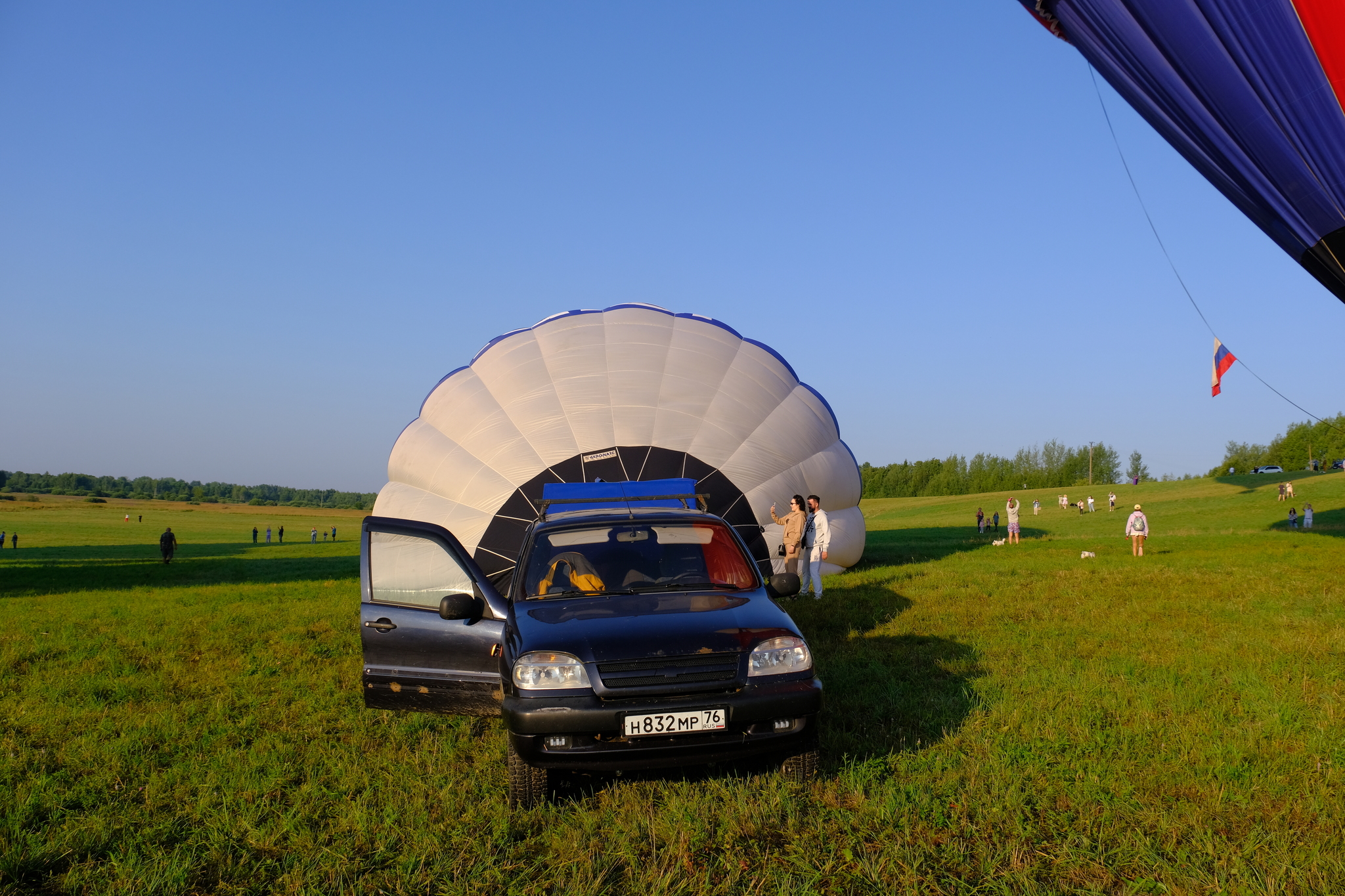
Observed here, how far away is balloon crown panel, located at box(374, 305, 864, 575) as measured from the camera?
12.3m

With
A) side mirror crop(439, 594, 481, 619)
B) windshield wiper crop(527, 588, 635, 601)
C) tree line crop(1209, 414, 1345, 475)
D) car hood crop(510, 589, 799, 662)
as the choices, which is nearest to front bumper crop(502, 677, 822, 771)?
car hood crop(510, 589, 799, 662)

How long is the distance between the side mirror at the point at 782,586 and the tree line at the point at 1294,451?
9340cm

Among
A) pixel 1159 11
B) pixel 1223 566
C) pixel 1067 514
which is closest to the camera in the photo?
pixel 1159 11

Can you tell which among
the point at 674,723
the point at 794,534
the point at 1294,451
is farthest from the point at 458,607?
the point at 1294,451

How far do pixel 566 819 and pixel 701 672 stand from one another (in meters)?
0.92

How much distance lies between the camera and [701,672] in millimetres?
4309

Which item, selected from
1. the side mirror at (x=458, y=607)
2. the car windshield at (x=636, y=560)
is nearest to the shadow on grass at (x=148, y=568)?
the side mirror at (x=458, y=607)

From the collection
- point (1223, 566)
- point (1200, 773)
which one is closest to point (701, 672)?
point (1200, 773)

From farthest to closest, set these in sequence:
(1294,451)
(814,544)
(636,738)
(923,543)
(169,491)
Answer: (169,491) < (1294,451) < (923,543) < (814,544) < (636,738)

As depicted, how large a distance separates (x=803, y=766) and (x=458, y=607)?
214cm

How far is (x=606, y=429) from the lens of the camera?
12547 millimetres

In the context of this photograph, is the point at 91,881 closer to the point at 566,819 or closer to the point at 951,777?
the point at 566,819

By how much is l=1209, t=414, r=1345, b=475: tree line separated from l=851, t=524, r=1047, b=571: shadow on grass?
57.9 meters

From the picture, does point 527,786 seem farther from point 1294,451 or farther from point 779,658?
point 1294,451
